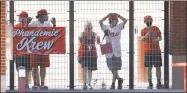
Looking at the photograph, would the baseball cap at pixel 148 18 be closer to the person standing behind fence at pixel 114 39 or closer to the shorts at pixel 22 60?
the person standing behind fence at pixel 114 39

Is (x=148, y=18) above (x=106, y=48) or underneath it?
above

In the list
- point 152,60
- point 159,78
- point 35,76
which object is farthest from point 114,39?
point 35,76

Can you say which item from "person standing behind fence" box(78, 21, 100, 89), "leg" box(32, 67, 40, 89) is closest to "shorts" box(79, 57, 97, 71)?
"person standing behind fence" box(78, 21, 100, 89)

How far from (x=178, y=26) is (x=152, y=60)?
1074mm

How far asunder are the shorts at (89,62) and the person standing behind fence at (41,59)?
84cm

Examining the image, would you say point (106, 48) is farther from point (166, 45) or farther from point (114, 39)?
point (166, 45)

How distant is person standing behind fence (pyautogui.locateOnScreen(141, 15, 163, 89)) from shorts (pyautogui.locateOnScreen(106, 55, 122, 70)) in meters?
0.65

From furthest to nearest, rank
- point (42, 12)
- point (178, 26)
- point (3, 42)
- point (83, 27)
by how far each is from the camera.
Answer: point (83, 27), point (42, 12), point (178, 26), point (3, 42)

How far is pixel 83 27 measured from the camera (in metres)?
15.3

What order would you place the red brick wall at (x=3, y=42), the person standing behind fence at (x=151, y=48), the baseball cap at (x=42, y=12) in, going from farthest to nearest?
the person standing behind fence at (x=151, y=48) < the baseball cap at (x=42, y=12) < the red brick wall at (x=3, y=42)

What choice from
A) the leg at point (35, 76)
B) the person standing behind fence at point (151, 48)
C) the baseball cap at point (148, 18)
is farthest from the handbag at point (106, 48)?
the leg at point (35, 76)

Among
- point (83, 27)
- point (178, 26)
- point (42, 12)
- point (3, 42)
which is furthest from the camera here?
point (83, 27)

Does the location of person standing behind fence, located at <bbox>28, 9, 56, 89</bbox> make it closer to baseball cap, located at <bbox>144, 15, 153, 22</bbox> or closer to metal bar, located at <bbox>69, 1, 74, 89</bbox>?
metal bar, located at <bbox>69, 1, 74, 89</bbox>

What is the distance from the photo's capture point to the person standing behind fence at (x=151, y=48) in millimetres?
15312
